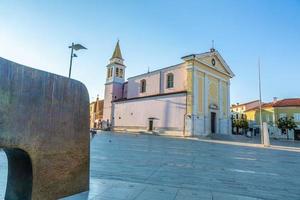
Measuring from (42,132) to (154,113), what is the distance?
30.3 m

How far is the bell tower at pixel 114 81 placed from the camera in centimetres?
4325

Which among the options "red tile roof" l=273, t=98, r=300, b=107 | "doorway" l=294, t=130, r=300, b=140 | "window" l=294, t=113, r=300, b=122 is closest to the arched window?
"red tile roof" l=273, t=98, r=300, b=107

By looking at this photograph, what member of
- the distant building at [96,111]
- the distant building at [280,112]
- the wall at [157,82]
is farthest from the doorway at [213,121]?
the distant building at [96,111]

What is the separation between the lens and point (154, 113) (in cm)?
3347

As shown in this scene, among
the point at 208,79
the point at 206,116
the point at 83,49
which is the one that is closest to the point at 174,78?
the point at 208,79

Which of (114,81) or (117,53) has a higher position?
(117,53)

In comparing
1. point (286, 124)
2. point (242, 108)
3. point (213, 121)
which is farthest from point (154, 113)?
point (242, 108)

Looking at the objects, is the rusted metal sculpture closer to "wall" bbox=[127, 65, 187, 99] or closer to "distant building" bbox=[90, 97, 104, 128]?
"wall" bbox=[127, 65, 187, 99]

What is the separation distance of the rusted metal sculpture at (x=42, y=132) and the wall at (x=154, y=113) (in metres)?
26.4

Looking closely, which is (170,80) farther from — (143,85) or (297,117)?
(297,117)

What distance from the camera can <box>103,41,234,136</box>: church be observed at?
30.2m

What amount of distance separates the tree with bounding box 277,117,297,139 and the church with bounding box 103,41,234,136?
12.7m

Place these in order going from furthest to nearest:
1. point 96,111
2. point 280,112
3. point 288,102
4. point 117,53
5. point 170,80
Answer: point 96,111 < point 117,53 < point 288,102 < point 280,112 < point 170,80

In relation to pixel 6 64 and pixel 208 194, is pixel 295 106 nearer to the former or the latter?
pixel 208 194
